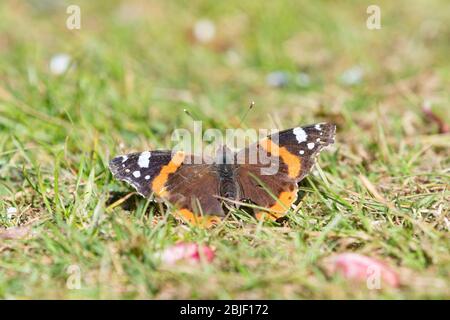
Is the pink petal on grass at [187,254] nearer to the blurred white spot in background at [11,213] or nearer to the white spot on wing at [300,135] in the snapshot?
the white spot on wing at [300,135]

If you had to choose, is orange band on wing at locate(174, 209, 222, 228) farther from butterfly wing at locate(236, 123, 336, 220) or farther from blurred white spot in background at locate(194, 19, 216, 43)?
blurred white spot in background at locate(194, 19, 216, 43)

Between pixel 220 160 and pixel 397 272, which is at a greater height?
pixel 220 160

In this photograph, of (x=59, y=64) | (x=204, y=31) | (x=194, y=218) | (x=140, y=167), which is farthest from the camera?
(x=204, y=31)

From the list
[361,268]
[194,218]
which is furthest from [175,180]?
[361,268]

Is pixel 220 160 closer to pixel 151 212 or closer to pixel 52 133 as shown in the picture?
pixel 151 212

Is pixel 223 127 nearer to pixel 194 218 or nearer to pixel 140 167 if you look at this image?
pixel 140 167

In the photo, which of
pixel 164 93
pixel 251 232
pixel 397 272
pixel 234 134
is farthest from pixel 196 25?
pixel 397 272

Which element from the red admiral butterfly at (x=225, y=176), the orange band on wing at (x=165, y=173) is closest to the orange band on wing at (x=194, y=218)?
Result: the red admiral butterfly at (x=225, y=176)
